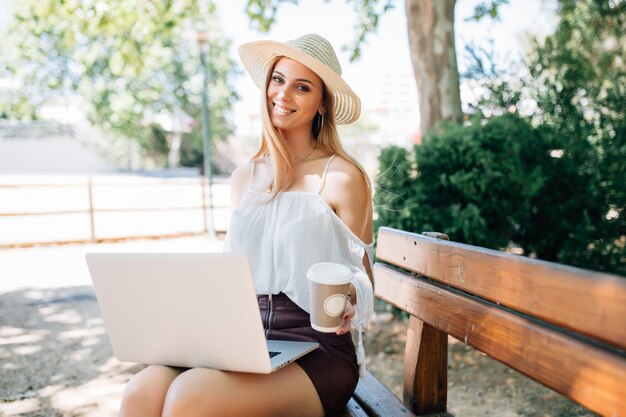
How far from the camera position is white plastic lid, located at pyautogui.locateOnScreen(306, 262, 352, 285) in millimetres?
1352

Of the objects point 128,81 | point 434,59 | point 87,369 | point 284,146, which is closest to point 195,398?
point 284,146

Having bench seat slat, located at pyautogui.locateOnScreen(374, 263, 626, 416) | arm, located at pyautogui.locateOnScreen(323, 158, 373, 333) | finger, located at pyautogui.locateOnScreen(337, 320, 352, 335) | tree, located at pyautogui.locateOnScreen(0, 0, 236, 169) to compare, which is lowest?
finger, located at pyautogui.locateOnScreen(337, 320, 352, 335)

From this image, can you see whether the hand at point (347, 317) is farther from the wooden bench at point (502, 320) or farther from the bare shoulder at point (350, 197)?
the bare shoulder at point (350, 197)

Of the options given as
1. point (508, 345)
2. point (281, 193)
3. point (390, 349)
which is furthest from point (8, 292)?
point (508, 345)

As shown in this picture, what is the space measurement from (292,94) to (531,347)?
1.29m

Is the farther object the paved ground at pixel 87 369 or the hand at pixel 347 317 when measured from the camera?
the paved ground at pixel 87 369

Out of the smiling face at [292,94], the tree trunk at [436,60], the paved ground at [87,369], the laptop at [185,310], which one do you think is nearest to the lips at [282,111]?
the smiling face at [292,94]

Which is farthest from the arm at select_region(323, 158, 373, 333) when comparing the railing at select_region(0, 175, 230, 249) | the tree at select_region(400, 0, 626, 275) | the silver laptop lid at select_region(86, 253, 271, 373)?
the railing at select_region(0, 175, 230, 249)

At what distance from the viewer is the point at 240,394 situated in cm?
137

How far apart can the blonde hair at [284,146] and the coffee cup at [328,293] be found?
→ 25.8 inches

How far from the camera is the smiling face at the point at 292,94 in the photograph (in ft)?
6.59

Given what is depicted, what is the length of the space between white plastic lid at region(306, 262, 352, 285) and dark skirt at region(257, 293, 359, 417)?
324 mm

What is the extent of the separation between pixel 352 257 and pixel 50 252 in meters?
7.58

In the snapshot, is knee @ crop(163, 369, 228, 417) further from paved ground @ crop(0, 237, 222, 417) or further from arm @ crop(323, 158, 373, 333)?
paved ground @ crop(0, 237, 222, 417)
